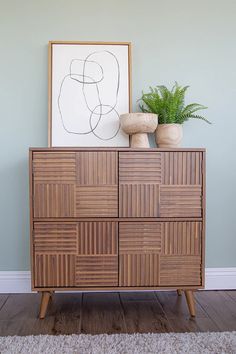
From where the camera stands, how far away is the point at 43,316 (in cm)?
171

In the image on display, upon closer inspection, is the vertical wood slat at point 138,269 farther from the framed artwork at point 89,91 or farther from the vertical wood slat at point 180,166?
the framed artwork at point 89,91

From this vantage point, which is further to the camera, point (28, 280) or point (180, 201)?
point (28, 280)

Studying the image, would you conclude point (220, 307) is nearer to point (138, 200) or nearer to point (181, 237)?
point (181, 237)

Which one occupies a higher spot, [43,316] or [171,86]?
[171,86]

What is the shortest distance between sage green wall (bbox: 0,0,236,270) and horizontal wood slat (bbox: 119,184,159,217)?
1.79 feet

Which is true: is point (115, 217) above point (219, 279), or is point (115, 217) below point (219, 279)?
above

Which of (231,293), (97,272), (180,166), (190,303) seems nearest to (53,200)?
(97,272)

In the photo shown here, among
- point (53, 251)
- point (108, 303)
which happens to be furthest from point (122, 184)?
point (108, 303)

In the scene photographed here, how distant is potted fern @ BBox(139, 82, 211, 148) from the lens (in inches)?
75.2

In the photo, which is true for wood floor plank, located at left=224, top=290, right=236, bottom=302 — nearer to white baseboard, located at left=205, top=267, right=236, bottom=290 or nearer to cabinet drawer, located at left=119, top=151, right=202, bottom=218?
white baseboard, located at left=205, top=267, right=236, bottom=290

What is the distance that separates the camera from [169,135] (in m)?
1.90

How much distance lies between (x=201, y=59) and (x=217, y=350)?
158 centimetres

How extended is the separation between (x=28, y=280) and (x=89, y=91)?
119 cm

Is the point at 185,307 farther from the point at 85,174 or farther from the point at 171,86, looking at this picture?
the point at 171,86
